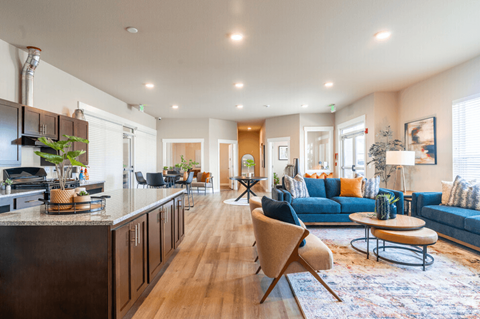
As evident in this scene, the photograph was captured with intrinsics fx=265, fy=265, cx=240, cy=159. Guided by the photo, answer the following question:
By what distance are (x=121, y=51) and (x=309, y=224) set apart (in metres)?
4.20

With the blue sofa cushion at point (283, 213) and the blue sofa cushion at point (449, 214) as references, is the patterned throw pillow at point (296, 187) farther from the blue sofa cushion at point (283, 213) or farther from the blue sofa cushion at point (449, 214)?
the blue sofa cushion at point (283, 213)

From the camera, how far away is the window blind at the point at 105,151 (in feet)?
18.9

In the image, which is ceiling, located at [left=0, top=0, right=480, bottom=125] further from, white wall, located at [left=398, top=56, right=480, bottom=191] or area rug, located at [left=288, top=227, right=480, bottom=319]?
area rug, located at [left=288, top=227, right=480, bottom=319]

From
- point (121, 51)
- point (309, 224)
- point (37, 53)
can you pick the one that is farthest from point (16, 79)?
point (309, 224)

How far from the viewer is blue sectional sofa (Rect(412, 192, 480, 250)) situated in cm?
328

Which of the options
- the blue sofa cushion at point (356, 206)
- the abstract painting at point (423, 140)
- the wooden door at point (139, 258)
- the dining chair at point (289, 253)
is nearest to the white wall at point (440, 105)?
the abstract painting at point (423, 140)

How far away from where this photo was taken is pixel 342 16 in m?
3.05

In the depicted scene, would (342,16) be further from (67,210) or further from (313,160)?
(313,160)

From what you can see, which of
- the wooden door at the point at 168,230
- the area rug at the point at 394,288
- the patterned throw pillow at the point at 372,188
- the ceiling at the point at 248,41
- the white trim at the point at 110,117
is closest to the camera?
the area rug at the point at 394,288

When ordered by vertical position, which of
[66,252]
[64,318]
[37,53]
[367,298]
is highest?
[37,53]

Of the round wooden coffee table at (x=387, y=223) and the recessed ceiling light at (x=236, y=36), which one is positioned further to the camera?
the recessed ceiling light at (x=236, y=36)

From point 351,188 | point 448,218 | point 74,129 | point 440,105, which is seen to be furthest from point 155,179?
point 440,105

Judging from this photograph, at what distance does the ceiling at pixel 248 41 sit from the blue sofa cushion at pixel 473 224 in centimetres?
240

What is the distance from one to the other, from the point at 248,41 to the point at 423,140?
166 inches
